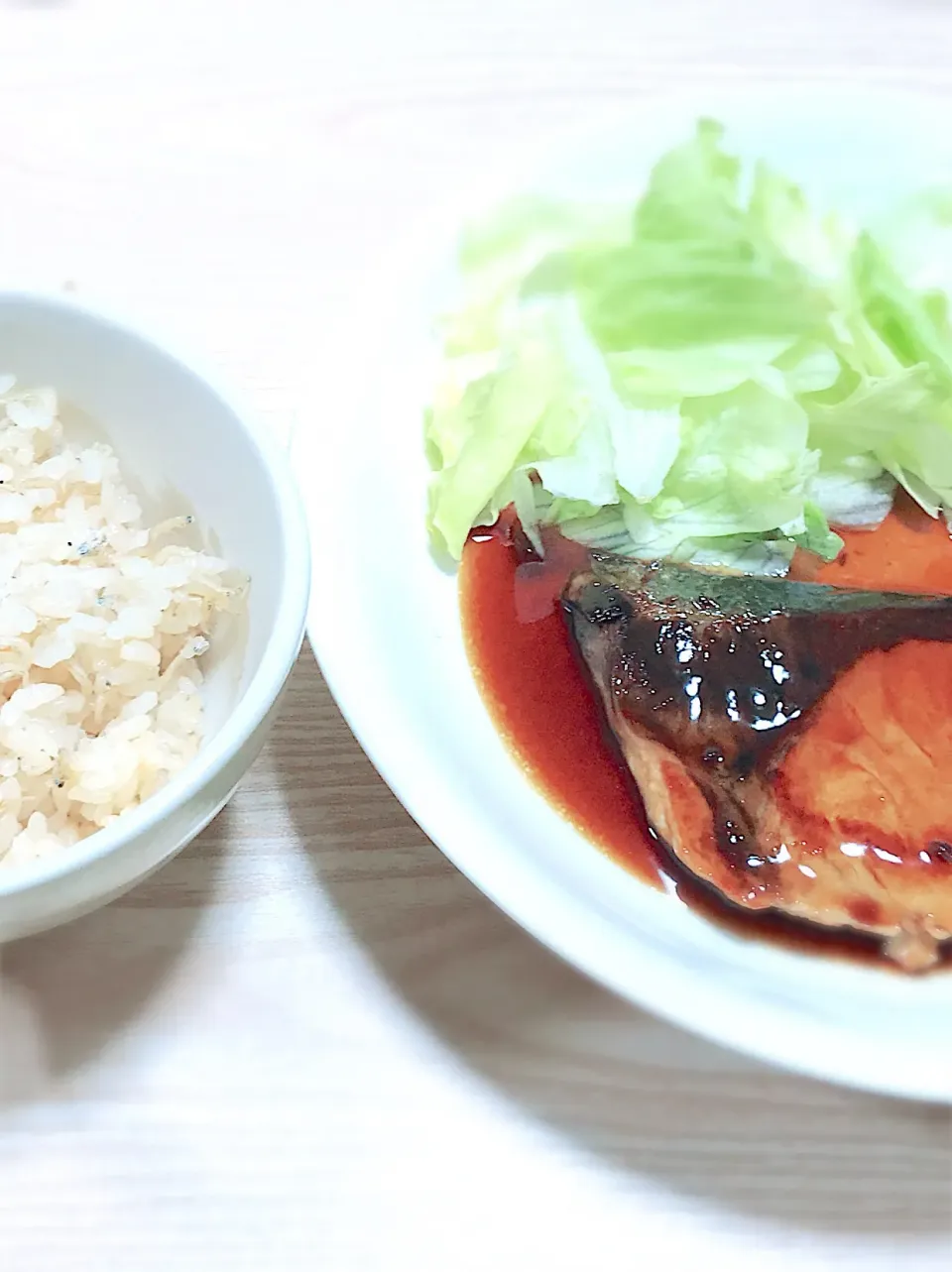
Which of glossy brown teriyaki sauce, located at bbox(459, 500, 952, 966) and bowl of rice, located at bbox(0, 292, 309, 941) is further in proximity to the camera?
glossy brown teriyaki sauce, located at bbox(459, 500, 952, 966)

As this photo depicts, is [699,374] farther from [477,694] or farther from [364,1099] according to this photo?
[364,1099]

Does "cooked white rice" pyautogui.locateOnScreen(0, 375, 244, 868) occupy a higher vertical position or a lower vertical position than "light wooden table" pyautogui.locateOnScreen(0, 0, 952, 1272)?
higher

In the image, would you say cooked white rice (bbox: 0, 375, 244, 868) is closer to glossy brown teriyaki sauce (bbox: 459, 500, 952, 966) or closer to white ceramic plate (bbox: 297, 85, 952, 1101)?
white ceramic plate (bbox: 297, 85, 952, 1101)

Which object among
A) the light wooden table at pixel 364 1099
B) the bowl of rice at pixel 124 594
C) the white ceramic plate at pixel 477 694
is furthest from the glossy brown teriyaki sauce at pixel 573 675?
the bowl of rice at pixel 124 594

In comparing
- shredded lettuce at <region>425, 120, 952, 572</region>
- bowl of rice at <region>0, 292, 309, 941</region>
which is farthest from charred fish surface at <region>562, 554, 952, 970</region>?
bowl of rice at <region>0, 292, 309, 941</region>

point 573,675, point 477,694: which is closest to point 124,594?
point 477,694

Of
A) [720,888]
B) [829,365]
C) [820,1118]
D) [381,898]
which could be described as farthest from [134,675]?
[829,365]

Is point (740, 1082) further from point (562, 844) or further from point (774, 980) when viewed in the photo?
point (562, 844)
